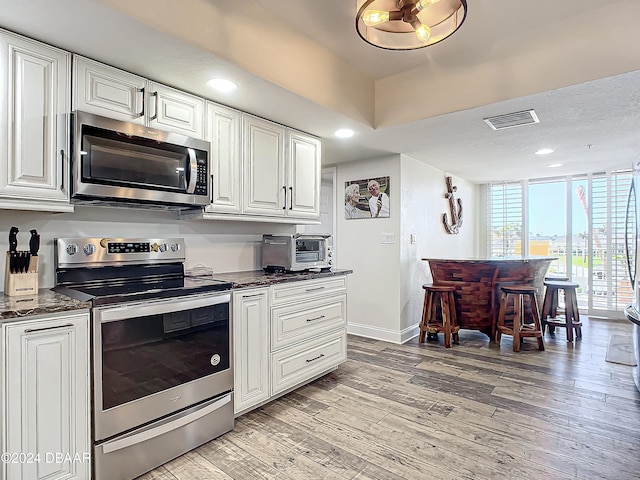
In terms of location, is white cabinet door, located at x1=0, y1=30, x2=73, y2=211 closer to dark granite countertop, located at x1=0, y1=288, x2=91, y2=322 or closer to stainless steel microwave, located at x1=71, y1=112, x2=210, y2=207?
→ stainless steel microwave, located at x1=71, y1=112, x2=210, y2=207

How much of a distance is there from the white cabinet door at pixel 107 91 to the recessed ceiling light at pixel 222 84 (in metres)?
0.39

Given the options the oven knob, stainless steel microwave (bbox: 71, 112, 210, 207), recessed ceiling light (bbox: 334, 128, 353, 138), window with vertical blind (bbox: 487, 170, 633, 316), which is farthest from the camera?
window with vertical blind (bbox: 487, 170, 633, 316)

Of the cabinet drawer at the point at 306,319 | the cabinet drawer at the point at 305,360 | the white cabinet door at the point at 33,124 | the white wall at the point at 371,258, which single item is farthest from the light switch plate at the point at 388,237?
the white cabinet door at the point at 33,124

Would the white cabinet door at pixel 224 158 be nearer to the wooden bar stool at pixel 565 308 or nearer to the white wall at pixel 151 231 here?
the white wall at pixel 151 231

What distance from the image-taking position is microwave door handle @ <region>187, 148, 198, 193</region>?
2.28 metres

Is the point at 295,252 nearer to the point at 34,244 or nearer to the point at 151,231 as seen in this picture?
the point at 151,231

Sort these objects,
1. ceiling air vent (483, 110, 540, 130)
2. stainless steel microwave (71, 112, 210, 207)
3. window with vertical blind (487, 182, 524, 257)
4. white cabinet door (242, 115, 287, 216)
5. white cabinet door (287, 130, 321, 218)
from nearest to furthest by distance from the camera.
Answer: stainless steel microwave (71, 112, 210, 207), white cabinet door (242, 115, 287, 216), ceiling air vent (483, 110, 540, 130), white cabinet door (287, 130, 321, 218), window with vertical blind (487, 182, 524, 257)

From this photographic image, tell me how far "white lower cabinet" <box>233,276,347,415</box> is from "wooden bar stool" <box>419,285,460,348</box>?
131cm

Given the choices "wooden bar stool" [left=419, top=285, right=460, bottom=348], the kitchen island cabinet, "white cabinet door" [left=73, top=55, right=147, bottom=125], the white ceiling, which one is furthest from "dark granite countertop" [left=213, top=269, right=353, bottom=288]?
"wooden bar stool" [left=419, top=285, right=460, bottom=348]

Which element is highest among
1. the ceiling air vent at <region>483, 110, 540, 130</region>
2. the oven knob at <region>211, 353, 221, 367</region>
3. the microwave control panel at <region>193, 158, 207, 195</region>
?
the ceiling air vent at <region>483, 110, 540, 130</region>

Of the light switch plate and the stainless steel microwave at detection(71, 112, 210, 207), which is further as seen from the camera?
the light switch plate

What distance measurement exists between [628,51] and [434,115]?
1174 mm

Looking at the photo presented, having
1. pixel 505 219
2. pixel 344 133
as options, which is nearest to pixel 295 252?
pixel 344 133

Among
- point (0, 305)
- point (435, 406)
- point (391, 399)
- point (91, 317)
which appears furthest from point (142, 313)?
point (435, 406)
